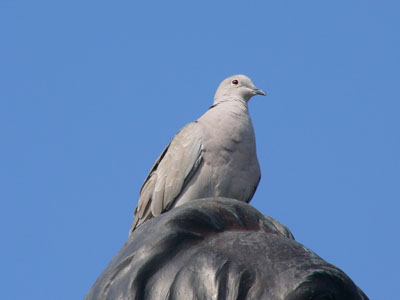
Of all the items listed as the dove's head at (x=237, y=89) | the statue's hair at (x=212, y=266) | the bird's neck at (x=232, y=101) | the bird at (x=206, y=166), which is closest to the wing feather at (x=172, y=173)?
the bird at (x=206, y=166)

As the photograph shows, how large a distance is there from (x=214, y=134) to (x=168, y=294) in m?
6.78

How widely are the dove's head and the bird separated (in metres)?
0.78

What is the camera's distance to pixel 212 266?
3.10m

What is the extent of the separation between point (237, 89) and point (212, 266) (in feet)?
27.2

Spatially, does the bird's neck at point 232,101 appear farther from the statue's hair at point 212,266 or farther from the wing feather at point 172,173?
the statue's hair at point 212,266

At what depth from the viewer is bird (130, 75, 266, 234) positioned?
9.59 metres

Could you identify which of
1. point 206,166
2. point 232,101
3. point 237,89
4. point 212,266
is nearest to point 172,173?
point 206,166

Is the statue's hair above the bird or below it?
below

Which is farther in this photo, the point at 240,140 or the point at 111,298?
the point at 240,140

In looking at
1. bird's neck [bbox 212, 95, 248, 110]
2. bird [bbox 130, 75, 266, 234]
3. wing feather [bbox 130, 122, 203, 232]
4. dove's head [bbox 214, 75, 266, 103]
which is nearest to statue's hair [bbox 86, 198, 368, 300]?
bird [bbox 130, 75, 266, 234]

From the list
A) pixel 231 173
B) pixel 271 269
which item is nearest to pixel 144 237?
pixel 271 269

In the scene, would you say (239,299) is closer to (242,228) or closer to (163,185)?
(242,228)

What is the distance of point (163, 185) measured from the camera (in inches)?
392

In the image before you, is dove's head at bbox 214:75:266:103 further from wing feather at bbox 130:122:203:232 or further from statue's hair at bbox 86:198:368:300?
statue's hair at bbox 86:198:368:300
